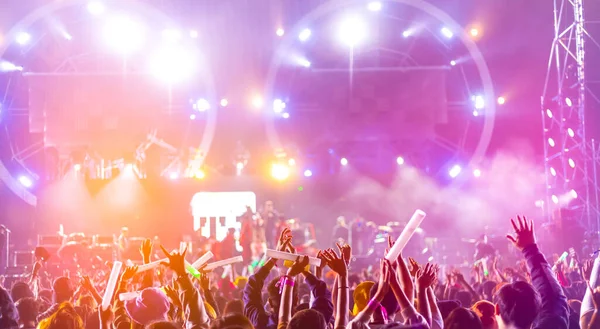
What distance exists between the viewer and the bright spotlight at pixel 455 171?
20812mm

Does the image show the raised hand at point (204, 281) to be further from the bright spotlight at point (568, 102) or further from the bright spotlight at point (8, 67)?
the bright spotlight at point (8, 67)

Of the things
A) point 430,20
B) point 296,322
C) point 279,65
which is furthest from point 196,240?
point 296,322

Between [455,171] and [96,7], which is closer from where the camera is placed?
[96,7]

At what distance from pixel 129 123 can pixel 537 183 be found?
1120 centimetres

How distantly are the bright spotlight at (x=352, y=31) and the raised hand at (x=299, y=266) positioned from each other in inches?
642

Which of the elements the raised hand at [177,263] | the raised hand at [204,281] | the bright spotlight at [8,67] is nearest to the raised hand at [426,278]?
the raised hand at [177,263]

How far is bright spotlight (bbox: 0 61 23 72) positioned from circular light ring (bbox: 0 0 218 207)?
27 cm

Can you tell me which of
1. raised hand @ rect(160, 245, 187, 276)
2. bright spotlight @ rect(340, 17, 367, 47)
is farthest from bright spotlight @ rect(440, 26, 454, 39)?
raised hand @ rect(160, 245, 187, 276)

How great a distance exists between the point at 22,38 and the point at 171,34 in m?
3.80

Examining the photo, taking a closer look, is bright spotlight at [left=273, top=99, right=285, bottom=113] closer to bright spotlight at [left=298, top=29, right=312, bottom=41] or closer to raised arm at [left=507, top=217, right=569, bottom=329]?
bright spotlight at [left=298, top=29, right=312, bottom=41]

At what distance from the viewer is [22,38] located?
18.9 meters

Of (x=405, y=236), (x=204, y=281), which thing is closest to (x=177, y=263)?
(x=204, y=281)

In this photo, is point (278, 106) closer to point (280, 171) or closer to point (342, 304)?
point (280, 171)

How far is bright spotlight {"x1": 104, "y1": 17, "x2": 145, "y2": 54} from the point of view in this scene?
63.9 ft
